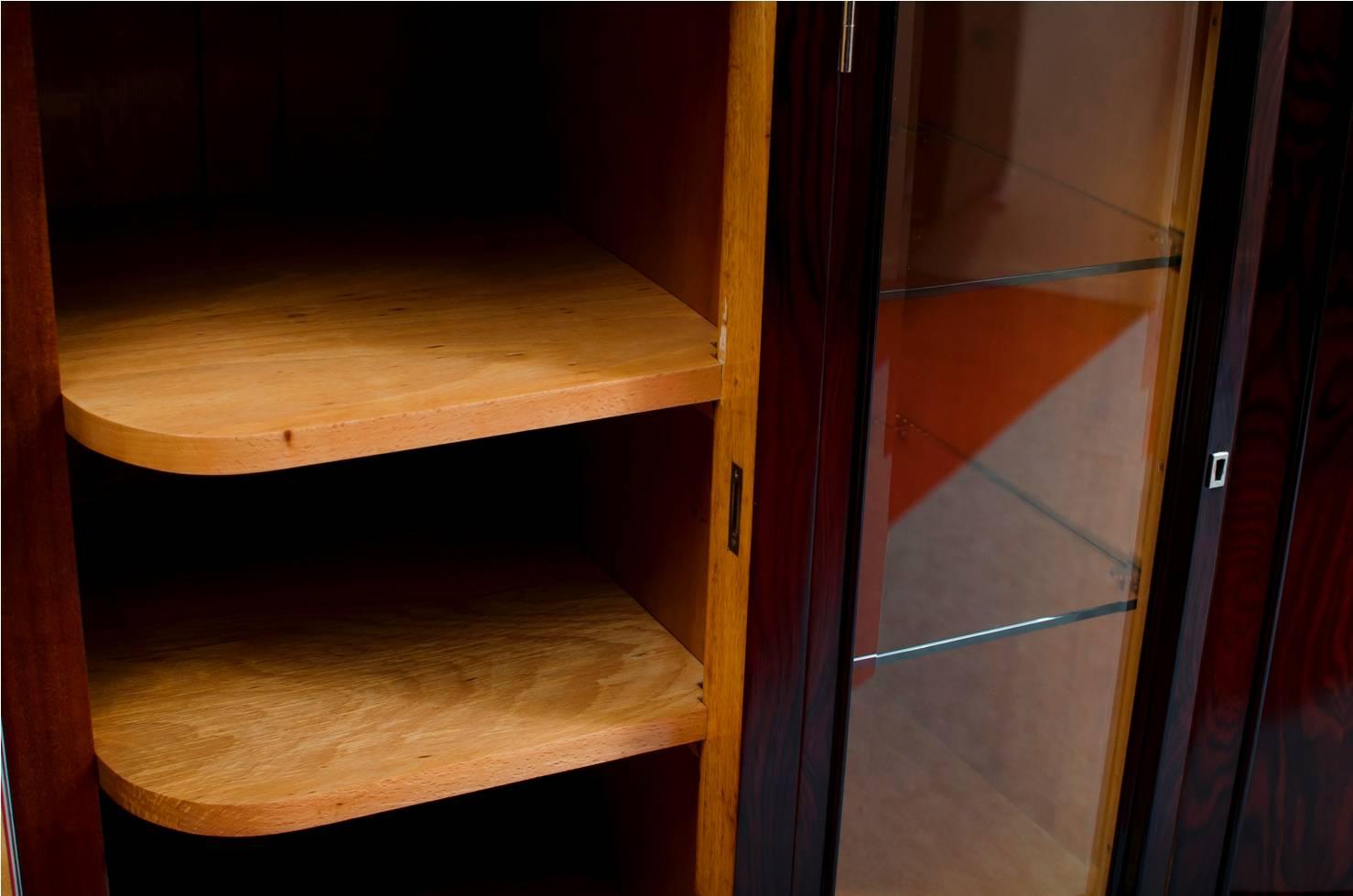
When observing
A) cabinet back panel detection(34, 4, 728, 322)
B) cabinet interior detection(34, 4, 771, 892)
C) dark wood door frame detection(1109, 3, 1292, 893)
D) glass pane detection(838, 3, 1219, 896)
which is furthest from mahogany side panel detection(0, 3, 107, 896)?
dark wood door frame detection(1109, 3, 1292, 893)

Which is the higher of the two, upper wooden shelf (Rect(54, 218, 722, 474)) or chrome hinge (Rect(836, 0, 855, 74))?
chrome hinge (Rect(836, 0, 855, 74))

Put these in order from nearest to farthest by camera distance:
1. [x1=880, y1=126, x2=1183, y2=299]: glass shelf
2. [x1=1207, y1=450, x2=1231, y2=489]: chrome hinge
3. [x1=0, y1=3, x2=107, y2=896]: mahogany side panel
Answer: [x1=0, y1=3, x2=107, y2=896]: mahogany side panel < [x1=880, y1=126, x2=1183, y2=299]: glass shelf < [x1=1207, y1=450, x2=1231, y2=489]: chrome hinge

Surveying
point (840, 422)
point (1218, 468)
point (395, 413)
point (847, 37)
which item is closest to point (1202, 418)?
point (1218, 468)

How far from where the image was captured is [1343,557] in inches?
47.2

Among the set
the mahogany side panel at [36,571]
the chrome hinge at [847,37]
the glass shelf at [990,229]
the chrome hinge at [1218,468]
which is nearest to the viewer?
the mahogany side panel at [36,571]

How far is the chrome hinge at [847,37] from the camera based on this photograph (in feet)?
2.97

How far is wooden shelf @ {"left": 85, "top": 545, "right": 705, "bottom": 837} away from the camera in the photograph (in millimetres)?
960

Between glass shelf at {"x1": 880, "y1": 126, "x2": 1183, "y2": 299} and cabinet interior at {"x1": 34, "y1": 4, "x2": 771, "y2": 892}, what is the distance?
13 cm

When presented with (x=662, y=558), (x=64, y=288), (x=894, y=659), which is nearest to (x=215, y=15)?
(x=64, y=288)

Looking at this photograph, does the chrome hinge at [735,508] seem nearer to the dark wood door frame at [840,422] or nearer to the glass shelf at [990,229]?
the dark wood door frame at [840,422]

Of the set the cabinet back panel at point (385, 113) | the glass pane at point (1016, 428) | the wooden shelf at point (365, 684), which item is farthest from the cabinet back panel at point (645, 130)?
the wooden shelf at point (365, 684)

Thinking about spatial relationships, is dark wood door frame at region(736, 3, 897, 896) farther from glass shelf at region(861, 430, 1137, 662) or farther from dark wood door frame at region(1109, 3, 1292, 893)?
dark wood door frame at region(1109, 3, 1292, 893)

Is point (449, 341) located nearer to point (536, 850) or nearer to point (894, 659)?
point (894, 659)

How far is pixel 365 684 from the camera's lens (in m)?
1.07
